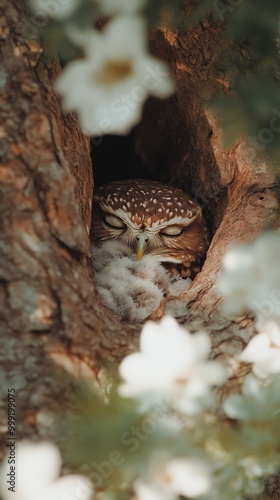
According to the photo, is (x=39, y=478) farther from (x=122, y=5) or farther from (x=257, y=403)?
(x=122, y=5)

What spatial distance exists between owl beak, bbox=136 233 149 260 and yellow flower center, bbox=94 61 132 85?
1393 millimetres

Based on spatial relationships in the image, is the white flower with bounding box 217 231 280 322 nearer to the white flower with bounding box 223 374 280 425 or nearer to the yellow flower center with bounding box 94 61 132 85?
the white flower with bounding box 223 374 280 425

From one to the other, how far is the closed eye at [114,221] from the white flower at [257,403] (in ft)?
4.34

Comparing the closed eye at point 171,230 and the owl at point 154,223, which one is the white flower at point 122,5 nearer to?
the owl at point 154,223

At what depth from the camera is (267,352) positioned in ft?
3.76

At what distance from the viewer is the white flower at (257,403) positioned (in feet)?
3.29

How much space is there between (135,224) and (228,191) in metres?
0.41

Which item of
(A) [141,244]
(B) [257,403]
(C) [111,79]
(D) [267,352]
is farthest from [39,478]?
(A) [141,244]

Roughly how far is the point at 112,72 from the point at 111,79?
0.01m

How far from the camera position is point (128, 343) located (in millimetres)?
1419

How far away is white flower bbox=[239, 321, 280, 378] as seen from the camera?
3.68 feet

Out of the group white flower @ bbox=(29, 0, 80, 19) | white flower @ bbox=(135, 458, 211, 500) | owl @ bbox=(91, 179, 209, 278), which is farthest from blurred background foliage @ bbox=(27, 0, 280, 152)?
owl @ bbox=(91, 179, 209, 278)

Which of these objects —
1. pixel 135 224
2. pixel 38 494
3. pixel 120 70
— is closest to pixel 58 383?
pixel 38 494

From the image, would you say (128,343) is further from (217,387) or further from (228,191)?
(228,191)
